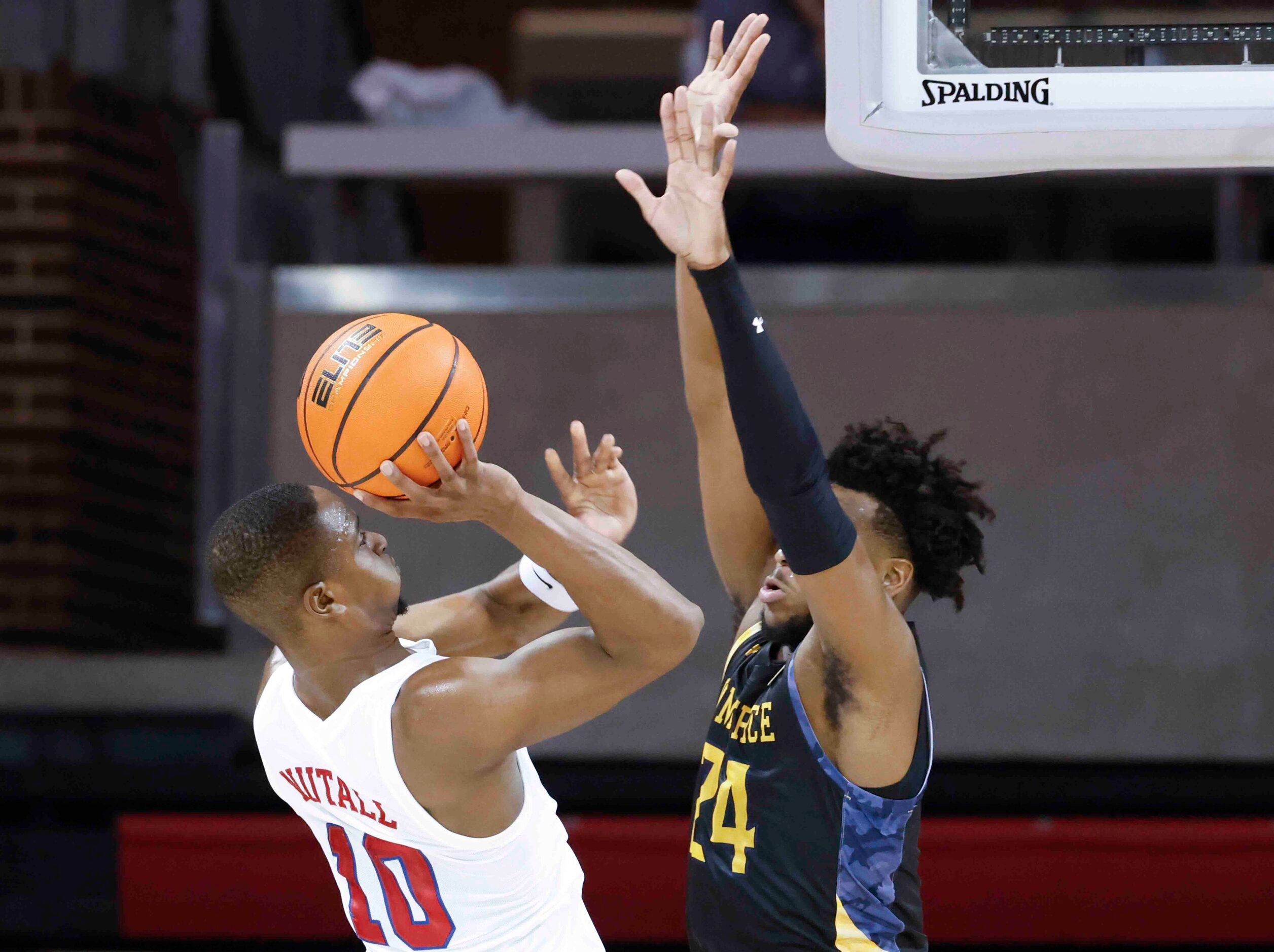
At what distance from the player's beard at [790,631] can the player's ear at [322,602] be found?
79 cm

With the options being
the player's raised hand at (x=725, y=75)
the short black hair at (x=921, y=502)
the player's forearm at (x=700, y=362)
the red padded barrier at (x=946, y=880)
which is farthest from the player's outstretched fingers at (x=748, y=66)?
the red padded barrier at (x=946, y=880)

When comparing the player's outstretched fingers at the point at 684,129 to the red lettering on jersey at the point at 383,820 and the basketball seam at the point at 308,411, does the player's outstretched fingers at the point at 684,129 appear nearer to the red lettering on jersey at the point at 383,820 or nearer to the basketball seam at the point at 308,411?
the basketball seam at the point at 308,411

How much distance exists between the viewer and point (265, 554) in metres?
→ 2.45

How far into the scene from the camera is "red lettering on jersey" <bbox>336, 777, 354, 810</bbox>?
8.08ft

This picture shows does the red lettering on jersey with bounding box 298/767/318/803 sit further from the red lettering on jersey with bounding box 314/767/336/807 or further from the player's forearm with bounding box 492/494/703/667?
the player's forearm with bounding box 492/494/703/667

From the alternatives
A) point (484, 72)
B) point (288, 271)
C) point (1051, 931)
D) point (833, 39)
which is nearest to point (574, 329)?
point (288, 271)

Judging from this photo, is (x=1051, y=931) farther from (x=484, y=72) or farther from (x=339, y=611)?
(x=484, y=72)

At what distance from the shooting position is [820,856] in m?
2.44

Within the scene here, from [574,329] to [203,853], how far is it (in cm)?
231

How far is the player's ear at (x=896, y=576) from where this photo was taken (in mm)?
2555

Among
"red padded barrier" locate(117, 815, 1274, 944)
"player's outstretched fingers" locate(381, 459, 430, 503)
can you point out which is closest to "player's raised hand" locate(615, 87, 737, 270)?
"player's outstretched fingers" locate(381, 459, 430, 503)

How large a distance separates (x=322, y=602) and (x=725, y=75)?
1.11 m

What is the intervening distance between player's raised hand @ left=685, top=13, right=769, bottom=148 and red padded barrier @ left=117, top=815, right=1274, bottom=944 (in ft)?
10.9

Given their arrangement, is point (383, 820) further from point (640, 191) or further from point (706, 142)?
point (706, 142)
